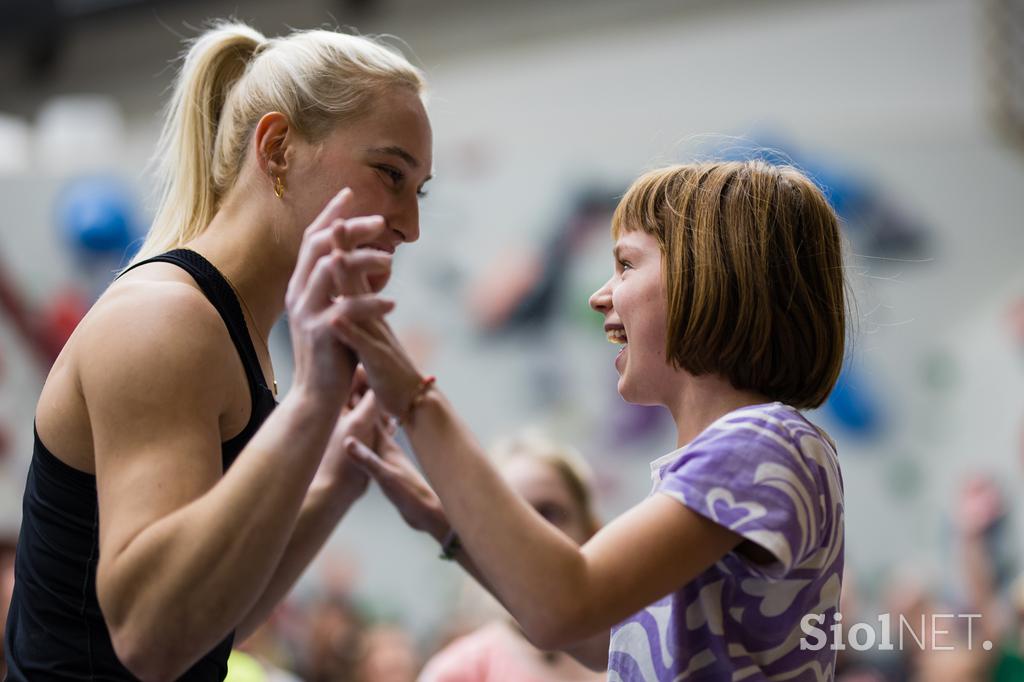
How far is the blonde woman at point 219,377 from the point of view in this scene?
102 cm

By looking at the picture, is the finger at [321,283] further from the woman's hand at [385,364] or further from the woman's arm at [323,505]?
the woman's arm at [323,505]

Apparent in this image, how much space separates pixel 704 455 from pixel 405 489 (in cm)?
53

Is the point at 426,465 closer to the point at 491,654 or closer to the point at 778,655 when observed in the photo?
the point at 778,655

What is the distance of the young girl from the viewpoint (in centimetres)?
102

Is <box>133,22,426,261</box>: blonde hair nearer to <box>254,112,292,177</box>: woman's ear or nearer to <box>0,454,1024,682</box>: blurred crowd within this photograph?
<box>254,112,292,177</box>: woman's ear

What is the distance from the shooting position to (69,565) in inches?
46.5

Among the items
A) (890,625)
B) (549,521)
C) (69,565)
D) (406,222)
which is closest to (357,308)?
(406,222)

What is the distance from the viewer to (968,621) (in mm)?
3855

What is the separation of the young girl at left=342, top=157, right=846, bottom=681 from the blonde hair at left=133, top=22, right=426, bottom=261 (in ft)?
1.15

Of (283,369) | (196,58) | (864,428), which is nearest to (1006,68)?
(864,428)

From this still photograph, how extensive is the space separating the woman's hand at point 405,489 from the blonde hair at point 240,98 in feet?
1.16

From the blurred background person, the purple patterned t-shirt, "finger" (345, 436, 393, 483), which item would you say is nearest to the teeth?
the purple patterned t-shirt

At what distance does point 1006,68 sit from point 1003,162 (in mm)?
540

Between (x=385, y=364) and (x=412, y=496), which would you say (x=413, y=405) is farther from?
(x=412, y=496)
